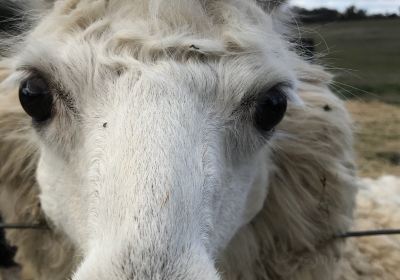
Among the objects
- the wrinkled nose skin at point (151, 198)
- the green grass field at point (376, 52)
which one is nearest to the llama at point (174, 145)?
the wrinkled nose skin at point (151, 198)

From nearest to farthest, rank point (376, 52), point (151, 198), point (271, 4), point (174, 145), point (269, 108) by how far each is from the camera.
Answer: point (151, 198), point (174, 145), point (269, 108), point (271, 4), point (376, 52)

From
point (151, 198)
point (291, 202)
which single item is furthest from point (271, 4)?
point (151, 198)

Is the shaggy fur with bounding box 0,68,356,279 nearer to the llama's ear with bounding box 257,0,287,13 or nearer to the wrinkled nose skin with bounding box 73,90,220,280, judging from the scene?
the llama's ear with bounding box 257,0,287,13

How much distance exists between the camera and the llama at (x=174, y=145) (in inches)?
55.7

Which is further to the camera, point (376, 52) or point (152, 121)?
point (376, 52)

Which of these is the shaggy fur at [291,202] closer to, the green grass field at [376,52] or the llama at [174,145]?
the llama at [174,145]

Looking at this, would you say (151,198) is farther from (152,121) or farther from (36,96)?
(36,96)

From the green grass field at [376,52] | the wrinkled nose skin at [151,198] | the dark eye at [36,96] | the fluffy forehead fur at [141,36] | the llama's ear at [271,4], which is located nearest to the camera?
the wrinkled nose skin at [151,198]

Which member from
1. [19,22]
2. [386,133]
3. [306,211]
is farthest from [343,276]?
[386,133]

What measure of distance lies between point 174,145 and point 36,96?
0.57 meters

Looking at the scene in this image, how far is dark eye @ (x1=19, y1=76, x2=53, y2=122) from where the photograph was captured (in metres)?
1.80

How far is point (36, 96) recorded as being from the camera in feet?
5.91

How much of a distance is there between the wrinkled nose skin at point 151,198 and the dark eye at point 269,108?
28 cm

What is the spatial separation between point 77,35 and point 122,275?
0.87m
